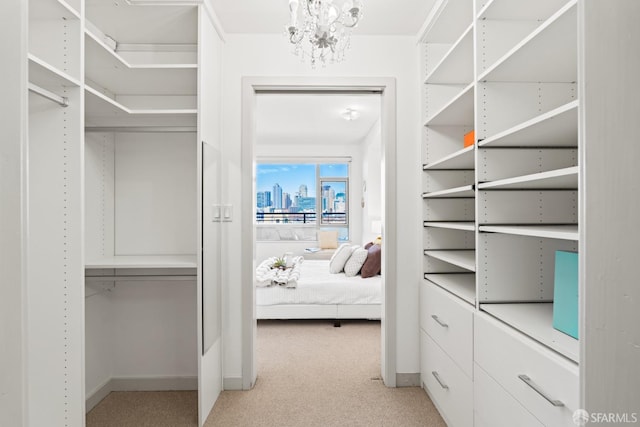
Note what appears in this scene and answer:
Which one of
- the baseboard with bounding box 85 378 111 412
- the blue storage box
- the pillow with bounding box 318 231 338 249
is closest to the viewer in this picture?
the blue storage box

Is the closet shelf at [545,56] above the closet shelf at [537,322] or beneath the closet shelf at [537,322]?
above

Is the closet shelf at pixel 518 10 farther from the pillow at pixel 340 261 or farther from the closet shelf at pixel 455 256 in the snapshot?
the pillow at pixel 340 261

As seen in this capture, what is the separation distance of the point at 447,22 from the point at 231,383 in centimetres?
283

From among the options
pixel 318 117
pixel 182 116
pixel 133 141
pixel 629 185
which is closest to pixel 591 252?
pixel 629 185

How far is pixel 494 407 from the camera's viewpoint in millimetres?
1497

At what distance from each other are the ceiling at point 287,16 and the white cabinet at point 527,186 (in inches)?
5.4

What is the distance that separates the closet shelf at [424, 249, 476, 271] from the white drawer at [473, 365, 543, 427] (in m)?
0.54

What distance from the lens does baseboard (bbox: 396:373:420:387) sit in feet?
8.40

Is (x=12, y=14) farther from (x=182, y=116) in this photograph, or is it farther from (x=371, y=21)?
(x=371, y=21)

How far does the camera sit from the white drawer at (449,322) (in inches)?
68.8

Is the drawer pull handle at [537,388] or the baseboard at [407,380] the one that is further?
the baseboard at [407,380]

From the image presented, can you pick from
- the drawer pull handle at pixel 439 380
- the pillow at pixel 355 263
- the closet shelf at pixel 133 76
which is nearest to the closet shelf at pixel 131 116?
the closet shelf at pixel 133 76

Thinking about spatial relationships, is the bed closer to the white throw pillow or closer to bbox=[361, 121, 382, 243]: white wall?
the white throw pillow

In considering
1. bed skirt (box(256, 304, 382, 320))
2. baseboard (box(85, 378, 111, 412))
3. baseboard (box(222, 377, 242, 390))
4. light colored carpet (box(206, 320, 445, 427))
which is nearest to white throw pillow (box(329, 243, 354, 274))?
bed skirt (box(256, 304, 382, 320))
